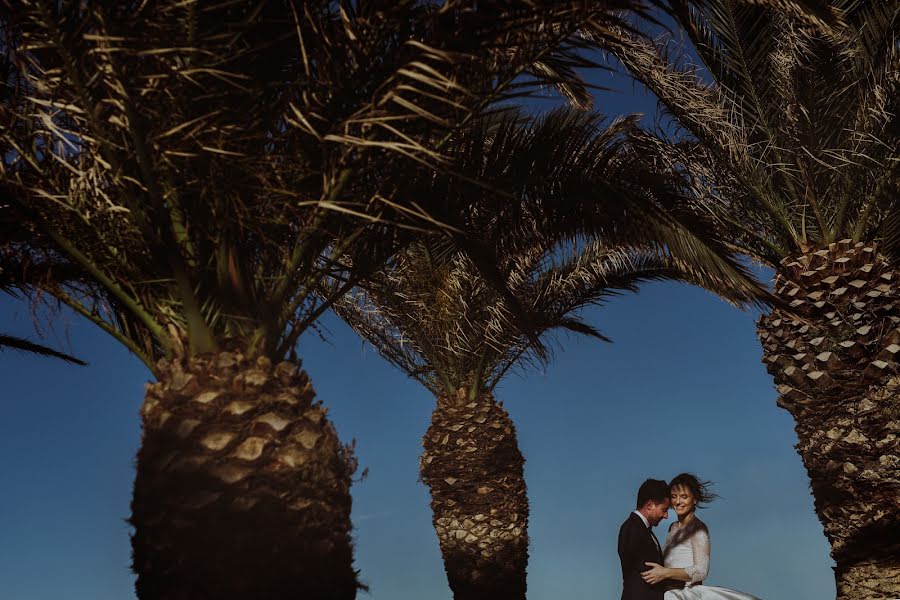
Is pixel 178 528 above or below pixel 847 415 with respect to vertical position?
below

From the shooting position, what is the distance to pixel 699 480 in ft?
26.2

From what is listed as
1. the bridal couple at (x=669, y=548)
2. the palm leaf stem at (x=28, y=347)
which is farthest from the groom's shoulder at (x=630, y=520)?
the palm leaf stem at (x=28, y=347)

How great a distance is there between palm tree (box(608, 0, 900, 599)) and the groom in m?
2.83

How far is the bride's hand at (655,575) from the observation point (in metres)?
7.13

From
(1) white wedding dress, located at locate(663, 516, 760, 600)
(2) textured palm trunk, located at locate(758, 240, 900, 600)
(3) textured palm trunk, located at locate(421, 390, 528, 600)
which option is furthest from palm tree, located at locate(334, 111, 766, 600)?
(1) white wedding dress, located at locate(663, 516, 760, 600)

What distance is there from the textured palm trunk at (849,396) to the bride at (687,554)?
1.91 meters

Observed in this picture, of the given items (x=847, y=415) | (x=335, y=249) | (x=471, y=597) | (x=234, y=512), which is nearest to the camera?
(x=234, y=512)

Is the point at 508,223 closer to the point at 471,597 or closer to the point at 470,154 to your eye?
the point at 470,154

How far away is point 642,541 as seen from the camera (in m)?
7.25

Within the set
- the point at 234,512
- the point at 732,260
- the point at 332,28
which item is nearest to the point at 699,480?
the point at 732,260

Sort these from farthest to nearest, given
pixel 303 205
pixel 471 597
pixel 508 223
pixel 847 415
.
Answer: pixel 471 597 → pixel 847 415 → pixel 508 223 → pixel 303 205

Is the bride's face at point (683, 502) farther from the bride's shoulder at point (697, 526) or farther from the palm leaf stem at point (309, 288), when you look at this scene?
the palm leaf stem at point (309, 288)

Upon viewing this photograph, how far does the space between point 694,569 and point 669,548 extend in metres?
0.32

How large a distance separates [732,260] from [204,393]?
501 cm
